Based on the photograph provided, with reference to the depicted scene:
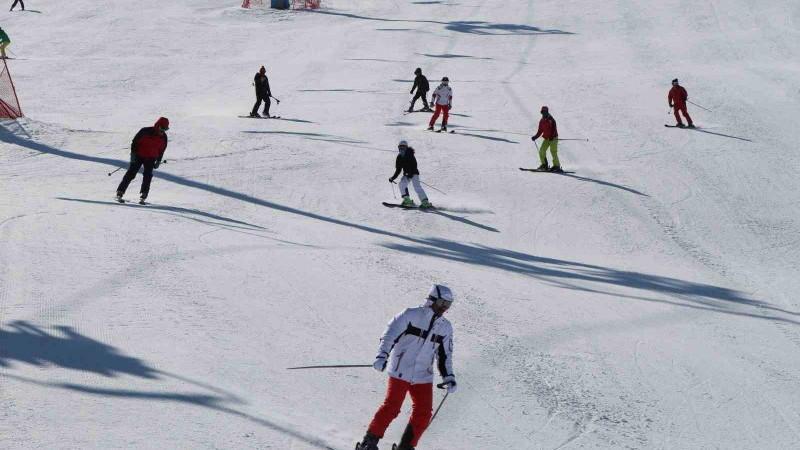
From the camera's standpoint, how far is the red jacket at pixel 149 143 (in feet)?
46.2

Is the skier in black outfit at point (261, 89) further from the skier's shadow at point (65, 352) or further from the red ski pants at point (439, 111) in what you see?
the skier's shadow at point (65, 352)

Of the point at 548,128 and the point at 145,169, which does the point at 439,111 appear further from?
the point at 145,169

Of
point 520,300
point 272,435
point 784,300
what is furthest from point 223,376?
point 784,300

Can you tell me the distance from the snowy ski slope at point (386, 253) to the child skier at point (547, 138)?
485 mm

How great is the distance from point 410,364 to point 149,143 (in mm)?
8981

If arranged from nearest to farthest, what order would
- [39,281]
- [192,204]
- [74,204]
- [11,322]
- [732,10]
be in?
[11,322] → [39,281] → [74,204] → [192,204] → [732,10]

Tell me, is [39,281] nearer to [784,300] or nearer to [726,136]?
[784,300]

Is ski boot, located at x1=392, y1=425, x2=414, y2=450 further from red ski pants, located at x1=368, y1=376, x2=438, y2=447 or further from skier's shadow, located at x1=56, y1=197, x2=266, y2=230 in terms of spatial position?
skier's shadow, located at x1=56, y1=197, x2=266, y2=230

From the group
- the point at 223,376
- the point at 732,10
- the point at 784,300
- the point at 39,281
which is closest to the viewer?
the point at 223,376

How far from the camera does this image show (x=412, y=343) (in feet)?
21.1

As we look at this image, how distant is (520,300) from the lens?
1120 cm

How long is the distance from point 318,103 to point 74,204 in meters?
12.4

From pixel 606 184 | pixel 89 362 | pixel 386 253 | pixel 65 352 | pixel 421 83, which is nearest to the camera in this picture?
pixel 89 362

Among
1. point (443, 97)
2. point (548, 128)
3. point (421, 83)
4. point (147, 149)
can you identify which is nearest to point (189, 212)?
point (147, 149)
